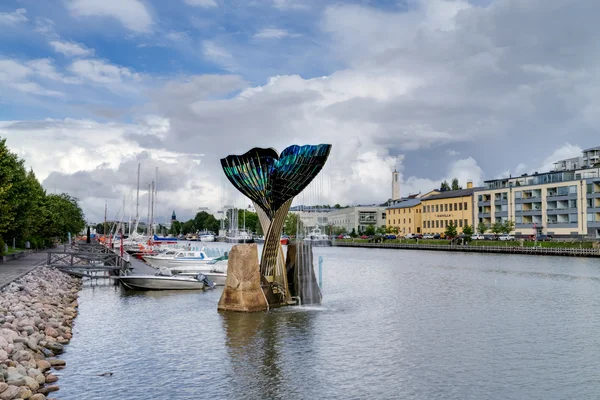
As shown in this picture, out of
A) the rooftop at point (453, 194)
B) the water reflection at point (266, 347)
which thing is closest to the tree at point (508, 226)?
the rooftop at point (453, 194)

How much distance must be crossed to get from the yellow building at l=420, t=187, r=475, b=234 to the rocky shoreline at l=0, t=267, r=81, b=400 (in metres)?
112

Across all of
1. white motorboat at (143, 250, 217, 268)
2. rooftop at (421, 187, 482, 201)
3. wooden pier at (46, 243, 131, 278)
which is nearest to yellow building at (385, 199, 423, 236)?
rooftop at (421, 187, 482, 201)

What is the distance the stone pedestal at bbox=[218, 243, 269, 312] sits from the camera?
2964 centimetres

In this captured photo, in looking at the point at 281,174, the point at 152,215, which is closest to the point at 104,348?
the point at 281,174

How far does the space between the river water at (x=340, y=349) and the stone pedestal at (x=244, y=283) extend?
2.55 feet

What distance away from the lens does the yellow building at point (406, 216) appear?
159000mm

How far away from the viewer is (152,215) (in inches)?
3922

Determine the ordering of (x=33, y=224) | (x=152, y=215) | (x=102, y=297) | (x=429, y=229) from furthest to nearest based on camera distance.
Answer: (x=429, y=229) < (x=152, y=215) < (x=33, y=224) < (x=102, y=297)

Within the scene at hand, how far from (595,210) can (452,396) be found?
99047 millimetres

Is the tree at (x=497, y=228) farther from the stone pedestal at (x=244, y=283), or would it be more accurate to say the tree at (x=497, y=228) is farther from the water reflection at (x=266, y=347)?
the stone pedestal at (x=244, y=283)

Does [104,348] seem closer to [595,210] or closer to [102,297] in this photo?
[102,297]

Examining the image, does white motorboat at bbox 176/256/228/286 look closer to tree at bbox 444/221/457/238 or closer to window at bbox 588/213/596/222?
window at bbox 588/213/596/222

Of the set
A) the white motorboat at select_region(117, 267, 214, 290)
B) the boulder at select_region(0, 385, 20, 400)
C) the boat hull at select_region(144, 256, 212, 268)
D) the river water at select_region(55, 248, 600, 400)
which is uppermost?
the boat hull at select_region(144, 256, 212, 268)

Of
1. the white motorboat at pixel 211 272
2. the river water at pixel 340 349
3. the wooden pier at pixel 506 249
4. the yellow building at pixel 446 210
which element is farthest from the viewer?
the yellow building at pixel 446 210
